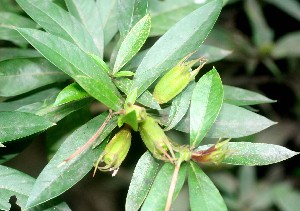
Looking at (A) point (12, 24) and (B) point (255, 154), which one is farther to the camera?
(A) point (12, 24)

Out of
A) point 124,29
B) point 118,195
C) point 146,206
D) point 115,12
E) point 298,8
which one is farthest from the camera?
point 118,195

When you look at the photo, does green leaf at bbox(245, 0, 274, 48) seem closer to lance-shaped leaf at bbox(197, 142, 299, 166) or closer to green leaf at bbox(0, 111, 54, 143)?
lance-shaped leaf at bbox(197, 142, 299, 166)

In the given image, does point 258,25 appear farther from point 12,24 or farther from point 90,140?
point 90,140

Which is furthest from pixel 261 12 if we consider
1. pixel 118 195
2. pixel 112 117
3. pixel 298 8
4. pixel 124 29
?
pixel 112 117

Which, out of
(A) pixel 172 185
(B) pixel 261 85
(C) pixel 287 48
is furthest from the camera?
(B) pixel 261 85

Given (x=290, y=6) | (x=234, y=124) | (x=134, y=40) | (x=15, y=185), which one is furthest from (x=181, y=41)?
(x=290, y=6)

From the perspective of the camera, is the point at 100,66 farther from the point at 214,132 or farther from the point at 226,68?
the point at 226,68

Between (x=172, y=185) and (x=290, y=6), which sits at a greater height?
(x=290, y=6)
